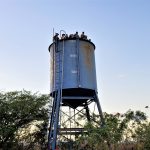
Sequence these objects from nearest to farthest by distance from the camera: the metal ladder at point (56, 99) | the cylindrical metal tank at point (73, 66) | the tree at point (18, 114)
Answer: the metal ladder at point (56, 99) < the cylindrical metal tank at point (73, 66) < the tree at point (18, 114)

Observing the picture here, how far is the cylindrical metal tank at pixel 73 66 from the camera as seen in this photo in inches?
922

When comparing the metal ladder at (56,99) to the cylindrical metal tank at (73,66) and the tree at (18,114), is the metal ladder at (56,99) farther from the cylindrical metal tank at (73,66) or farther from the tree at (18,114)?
the tree at (18,114)

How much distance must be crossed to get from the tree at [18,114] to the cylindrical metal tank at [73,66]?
5940mm

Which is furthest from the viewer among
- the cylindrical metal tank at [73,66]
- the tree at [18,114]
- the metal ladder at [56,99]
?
the tree at [18,114]

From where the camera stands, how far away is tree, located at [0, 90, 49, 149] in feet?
92.7

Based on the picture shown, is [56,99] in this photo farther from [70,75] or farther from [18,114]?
[18,114]

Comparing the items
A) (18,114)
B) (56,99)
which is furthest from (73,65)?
(18,114)

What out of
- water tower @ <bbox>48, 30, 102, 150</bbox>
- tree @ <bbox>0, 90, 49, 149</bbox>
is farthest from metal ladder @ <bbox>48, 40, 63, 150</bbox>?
tree @ <bbox>0, 90, 49, 149</bbox>

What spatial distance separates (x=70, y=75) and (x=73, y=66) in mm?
772

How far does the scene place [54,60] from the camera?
24516 millimetres

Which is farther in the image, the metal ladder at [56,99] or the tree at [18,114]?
the tree at [18,114]

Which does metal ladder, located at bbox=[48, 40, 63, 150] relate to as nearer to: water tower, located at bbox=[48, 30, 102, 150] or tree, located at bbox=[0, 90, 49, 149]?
water tower, located at bbox=[48, 30, 102, 150]

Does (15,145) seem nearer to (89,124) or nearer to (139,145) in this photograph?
(89,124)

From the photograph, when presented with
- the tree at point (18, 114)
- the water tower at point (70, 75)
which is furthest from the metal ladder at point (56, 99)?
the tree at point (18, 114)
